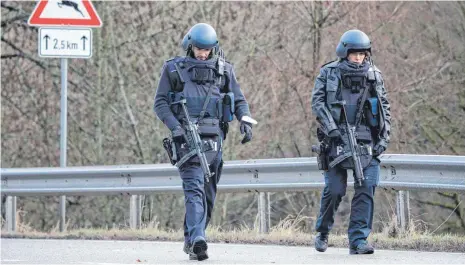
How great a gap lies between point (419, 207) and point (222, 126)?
49.3 feet

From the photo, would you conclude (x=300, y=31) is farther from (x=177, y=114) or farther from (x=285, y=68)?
(x=177, y=114)

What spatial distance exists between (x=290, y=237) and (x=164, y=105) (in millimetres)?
2645

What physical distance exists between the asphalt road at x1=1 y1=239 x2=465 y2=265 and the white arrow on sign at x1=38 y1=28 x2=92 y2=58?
3.61 m

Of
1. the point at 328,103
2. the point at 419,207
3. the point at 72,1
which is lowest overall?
the point at 419,207

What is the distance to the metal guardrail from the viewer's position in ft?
39.9

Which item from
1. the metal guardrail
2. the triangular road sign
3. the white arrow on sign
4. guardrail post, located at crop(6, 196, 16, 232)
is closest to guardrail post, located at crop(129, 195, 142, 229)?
the metal guardrail

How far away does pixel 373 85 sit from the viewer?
1111 centimetres

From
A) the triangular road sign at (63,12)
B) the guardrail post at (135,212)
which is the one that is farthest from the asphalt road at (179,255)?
the triangular road sign at (63,12)

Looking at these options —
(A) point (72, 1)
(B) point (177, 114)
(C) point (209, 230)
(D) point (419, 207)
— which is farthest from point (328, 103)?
(D) point (419, 207)

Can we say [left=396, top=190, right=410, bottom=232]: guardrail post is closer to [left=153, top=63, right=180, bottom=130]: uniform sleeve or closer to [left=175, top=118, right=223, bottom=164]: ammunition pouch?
[left=175, top=118, right=223, bottom=164]: ammunition pouch

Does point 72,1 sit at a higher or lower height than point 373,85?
higher

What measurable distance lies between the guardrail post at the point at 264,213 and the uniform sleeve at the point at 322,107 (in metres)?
2.92

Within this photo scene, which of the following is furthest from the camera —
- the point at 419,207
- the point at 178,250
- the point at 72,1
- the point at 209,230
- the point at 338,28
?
the point at 419,207

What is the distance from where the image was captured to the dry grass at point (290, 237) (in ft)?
38.3
